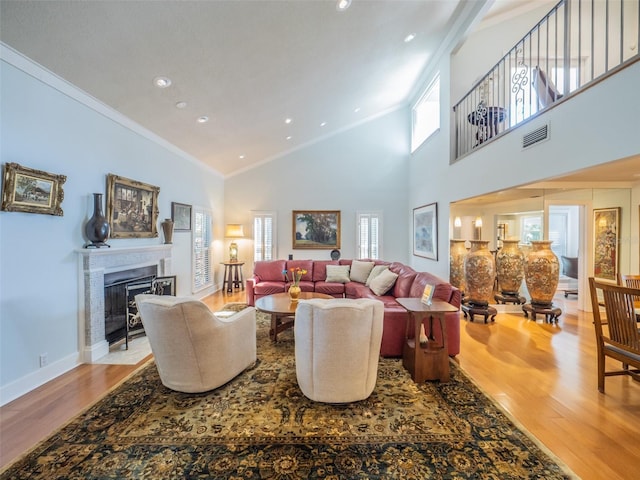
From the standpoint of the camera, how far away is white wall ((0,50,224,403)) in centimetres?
239

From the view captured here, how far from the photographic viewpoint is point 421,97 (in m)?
6.59

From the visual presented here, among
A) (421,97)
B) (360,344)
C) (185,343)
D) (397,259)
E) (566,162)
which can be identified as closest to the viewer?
(360,344)

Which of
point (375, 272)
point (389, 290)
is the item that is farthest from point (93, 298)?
Result: point (375, 272)

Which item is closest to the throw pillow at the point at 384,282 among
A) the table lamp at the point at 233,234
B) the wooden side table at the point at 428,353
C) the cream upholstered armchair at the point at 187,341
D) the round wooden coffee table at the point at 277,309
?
the round wooden coffee table at the point at 277,309

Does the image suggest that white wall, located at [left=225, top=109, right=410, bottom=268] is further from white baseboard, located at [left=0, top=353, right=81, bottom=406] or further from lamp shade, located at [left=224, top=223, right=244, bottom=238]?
white baseboard, located at [left=0, top=353, right=81, bottom=406]

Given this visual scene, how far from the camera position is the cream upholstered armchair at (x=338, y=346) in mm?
2207

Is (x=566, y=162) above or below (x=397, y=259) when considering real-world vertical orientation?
above

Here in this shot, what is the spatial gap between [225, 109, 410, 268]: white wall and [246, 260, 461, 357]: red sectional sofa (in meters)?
1.66

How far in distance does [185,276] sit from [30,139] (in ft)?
11.4

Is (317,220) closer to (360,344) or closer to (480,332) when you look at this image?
(480,332)

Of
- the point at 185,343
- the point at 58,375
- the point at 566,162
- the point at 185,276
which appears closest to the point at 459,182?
the point at 566,162

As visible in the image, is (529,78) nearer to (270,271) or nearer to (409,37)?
(409,37)

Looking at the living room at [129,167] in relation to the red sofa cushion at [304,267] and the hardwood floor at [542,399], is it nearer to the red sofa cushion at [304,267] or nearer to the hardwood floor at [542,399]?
the hardwood floor at [542,399]

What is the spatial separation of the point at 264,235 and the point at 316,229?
143 centimetres
